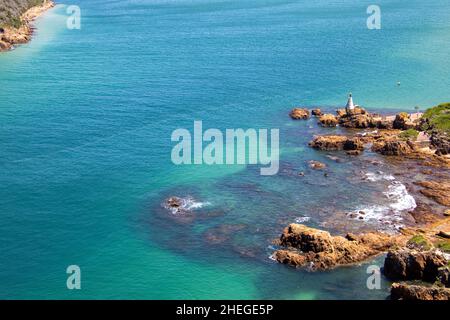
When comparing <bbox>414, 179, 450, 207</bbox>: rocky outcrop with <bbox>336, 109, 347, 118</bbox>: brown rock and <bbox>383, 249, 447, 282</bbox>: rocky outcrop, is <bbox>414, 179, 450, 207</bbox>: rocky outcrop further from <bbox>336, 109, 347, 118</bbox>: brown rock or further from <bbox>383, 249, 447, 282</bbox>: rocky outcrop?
<bbox>336, 109, 347, 118</bbox>: brown rock

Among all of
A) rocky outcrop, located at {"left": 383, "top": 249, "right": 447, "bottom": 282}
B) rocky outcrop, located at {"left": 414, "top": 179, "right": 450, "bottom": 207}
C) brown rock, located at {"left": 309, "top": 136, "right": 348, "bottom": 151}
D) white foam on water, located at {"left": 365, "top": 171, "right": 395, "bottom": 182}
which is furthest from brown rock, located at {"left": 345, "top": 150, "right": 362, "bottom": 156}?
rocky outcrop, located at {"left": 383, "top": 249, "right": 447, "bottom": 282}

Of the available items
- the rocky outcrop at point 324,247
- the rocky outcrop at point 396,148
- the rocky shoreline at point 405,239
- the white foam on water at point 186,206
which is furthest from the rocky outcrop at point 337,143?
the rocky outcrop at point 324,247

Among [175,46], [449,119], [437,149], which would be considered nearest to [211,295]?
[437,149]

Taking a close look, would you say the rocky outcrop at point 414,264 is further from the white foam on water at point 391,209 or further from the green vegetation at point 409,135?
the green vegetation at point 409,135

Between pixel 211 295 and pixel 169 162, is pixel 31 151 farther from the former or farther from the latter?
pixel 211 295

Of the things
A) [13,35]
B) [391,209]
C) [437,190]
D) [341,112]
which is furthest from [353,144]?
[13,35]

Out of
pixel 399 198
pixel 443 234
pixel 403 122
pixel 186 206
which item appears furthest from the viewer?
pixel 403 122

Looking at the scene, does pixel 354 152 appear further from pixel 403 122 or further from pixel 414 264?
pixel 414 264
